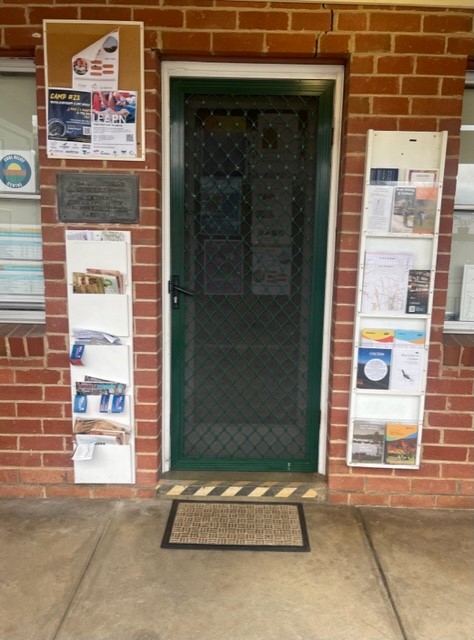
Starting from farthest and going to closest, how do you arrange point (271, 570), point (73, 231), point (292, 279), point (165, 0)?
point (292, 279) < point (73, 231) < point (165, 0) < point (271, 570)

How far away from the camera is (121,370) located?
9.59ft

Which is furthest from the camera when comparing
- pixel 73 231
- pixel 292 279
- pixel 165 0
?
pixel 292 279

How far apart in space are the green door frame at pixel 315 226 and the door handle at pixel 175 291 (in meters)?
0.03

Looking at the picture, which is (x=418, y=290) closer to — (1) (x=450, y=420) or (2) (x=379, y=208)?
(2) (x=379, y=208)

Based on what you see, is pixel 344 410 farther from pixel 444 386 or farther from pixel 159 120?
pixel 159 120

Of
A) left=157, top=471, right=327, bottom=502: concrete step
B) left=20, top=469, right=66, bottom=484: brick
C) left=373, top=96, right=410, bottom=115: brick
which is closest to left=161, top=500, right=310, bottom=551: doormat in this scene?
left=157, top=471, right=327, bottom=502: concrete step

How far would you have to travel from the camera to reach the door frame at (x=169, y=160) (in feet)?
9.30

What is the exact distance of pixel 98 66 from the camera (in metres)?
2.67

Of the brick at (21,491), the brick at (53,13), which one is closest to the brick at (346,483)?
the brick at (21,491)

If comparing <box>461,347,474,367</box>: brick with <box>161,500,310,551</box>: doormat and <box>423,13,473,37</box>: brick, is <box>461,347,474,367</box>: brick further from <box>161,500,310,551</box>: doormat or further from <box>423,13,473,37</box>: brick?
<box>423,13,473,37</box>: brick

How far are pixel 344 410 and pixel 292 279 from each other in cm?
86

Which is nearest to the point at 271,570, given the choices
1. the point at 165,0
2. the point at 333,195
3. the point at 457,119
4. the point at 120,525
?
the point at 120,525

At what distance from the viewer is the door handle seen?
3.05 m

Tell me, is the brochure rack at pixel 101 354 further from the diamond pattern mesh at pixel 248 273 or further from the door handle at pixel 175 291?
the diamond pattern mesh at pixel 248 273
